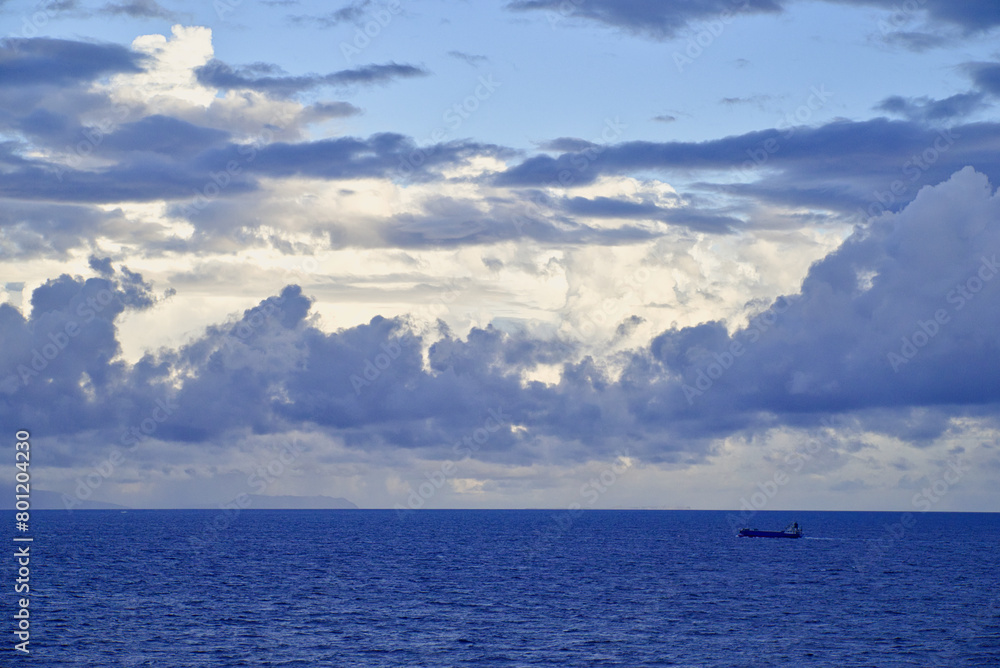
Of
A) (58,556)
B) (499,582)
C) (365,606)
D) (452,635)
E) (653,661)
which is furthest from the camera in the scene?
(58,556)

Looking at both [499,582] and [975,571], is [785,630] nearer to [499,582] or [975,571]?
[499,582]

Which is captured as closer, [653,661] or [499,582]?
[653,661]

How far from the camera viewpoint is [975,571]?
6781 inches

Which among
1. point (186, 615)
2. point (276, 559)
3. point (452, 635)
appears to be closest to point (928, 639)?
point (452, 635)

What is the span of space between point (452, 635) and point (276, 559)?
105 meters

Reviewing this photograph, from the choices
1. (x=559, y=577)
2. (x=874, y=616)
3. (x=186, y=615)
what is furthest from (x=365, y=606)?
(x=874, y=616)

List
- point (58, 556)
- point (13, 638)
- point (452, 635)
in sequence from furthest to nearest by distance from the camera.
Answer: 1. point (58, 556)
2. point (452, 635)
3. point (13, 638)

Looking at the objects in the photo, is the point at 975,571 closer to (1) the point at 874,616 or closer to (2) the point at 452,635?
(1) the point at 874,616

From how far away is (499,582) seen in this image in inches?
5778

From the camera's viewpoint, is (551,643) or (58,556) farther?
(58,556)

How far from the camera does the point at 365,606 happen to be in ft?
389

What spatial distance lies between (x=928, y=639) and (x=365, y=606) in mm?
66350

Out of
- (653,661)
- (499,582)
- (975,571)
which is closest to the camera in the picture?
(653,661)

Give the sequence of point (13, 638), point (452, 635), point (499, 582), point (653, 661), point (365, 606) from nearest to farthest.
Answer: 1. point (653, 661)
2. point (13, 638)
3. point (452, 635)
4. point (365, 606)
5. point (499, 582)
